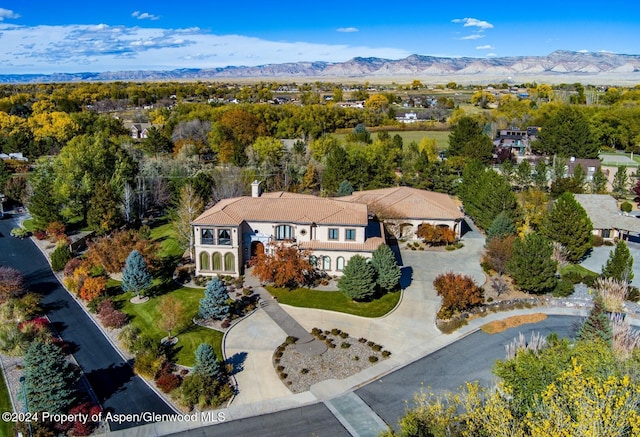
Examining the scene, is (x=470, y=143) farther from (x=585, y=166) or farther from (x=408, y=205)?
(x=408, y=205)

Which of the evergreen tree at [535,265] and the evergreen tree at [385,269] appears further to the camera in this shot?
the evergreen tree at [385,269]

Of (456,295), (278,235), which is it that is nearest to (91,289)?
(278,235)

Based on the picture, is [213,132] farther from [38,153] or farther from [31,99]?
[31,99]

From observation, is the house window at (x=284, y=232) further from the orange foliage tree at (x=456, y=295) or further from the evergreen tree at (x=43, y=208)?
the evergreen tree at (x=43, y=208)

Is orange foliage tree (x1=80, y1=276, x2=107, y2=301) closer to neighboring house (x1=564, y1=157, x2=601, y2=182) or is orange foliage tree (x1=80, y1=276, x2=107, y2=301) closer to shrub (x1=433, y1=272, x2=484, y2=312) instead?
shrub (x1=433, y1=272, x2=484, y2=312)

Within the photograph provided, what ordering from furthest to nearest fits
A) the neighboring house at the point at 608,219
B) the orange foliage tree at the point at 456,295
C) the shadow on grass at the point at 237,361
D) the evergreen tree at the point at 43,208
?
the evergreen tree at the point at 43,208, the neighboring house at the point at 608,219, the orange foliage tree at the point at 456,295, the shadow on grass at the point at 237,361

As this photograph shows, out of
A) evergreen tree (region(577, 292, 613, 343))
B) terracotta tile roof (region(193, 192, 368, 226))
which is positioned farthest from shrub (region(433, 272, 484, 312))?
terracotta tile roof (region(193, 192, 368, 226))

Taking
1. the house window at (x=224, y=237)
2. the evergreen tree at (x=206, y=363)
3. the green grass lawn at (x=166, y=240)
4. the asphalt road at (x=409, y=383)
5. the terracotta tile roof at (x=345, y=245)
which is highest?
the house window at (x=224, y=237)

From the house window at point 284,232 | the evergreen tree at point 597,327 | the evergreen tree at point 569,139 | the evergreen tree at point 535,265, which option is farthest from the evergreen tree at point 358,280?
the evergreen tree at point 569,139
